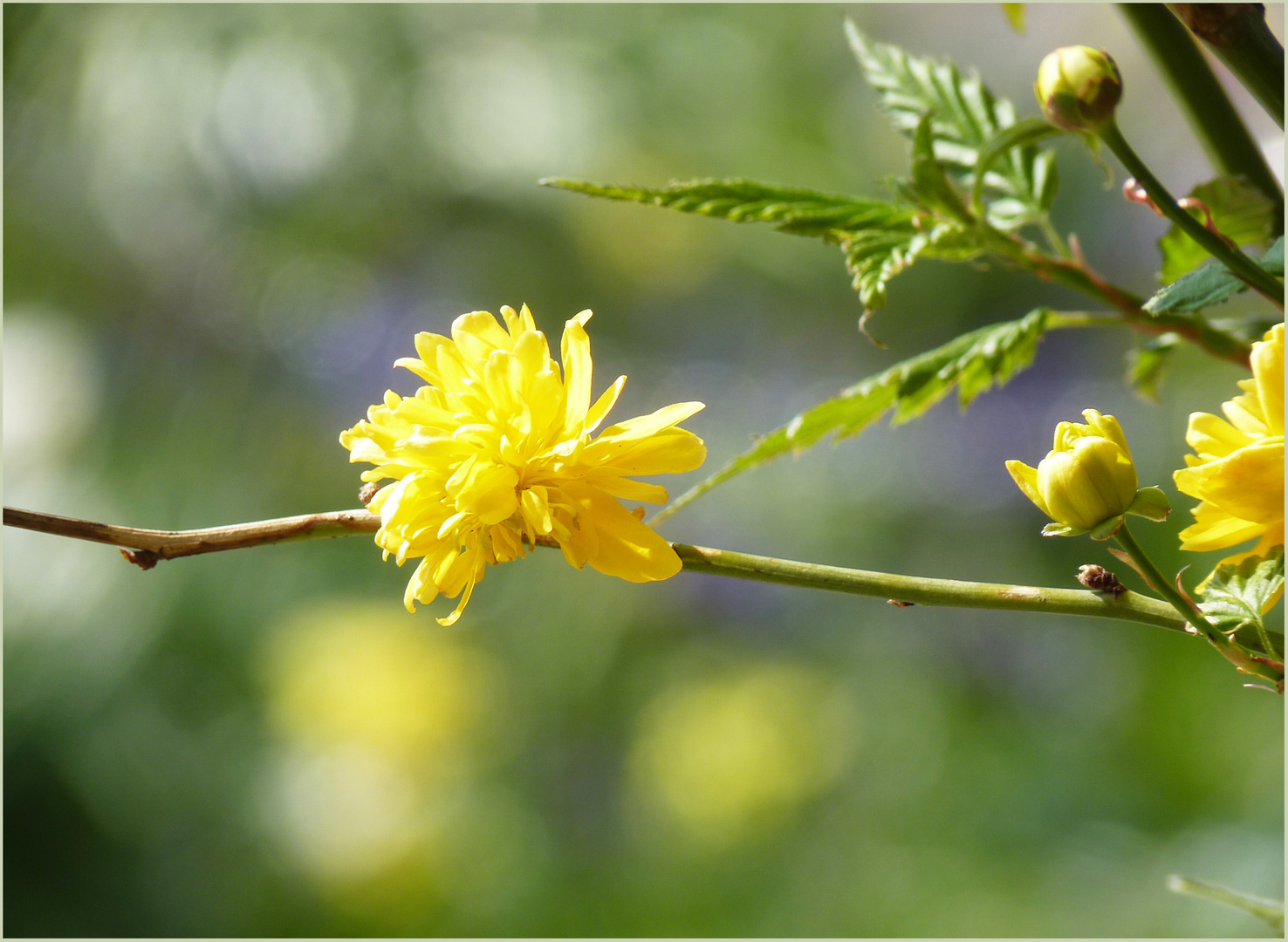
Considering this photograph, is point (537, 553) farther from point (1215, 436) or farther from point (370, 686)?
point (1215, 436)

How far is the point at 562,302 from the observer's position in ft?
4.44

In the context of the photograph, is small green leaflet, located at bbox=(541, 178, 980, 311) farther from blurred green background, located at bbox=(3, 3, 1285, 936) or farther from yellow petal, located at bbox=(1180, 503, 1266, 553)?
blurred green background, located at bbox=(3, 3, 1285, 936)

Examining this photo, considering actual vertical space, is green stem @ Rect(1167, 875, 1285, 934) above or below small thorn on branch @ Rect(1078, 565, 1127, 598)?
below

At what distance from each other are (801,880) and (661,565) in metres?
1.04

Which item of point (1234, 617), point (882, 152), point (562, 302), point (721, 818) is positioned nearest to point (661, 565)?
point (1234, 617)

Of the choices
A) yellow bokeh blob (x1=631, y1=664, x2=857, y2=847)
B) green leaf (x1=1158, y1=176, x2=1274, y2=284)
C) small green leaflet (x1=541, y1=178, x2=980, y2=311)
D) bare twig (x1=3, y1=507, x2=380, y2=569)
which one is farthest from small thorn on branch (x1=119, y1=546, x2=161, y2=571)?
yellow bokeh blob (x1=631, y1=664, x2=857, y2=847)

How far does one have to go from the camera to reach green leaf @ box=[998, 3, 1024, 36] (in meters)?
0.22

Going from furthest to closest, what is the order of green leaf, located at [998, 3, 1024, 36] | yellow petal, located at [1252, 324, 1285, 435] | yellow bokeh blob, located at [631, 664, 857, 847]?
yellow bokeh blob, located at [631, 664, 857, 847]
green leaf, located at [998, 3, 1024, 36]
yellow petal, located at [1252, 324, 1285, 435]

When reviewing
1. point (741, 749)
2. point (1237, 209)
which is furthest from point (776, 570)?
point (741, 749)

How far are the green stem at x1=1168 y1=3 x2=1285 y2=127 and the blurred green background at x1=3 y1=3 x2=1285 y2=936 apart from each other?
0.93 metres

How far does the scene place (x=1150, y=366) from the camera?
24 cm

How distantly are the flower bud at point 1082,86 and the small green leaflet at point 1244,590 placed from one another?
0.08 metres

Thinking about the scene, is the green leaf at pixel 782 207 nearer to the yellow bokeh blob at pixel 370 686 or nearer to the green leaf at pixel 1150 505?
the green leaf at pixel 1150 505

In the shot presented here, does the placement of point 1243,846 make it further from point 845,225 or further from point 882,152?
point 882,152
